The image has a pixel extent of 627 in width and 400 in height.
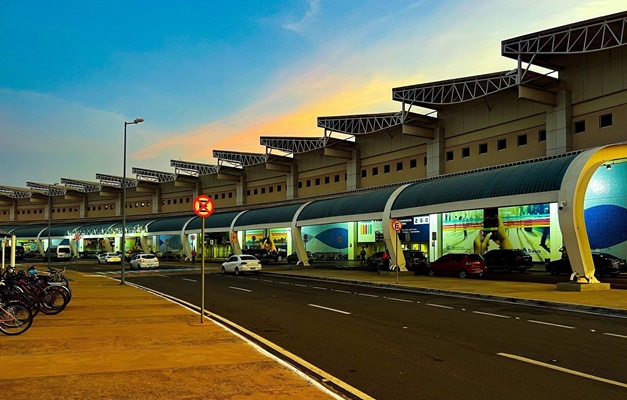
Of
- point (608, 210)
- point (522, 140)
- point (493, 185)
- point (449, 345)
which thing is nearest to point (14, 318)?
point (449, 345)

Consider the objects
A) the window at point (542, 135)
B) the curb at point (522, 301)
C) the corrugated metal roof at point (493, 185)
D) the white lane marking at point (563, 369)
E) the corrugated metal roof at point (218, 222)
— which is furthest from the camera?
the corrugated metal roof at point (218, 222)

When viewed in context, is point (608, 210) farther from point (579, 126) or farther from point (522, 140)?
point (522, 140)

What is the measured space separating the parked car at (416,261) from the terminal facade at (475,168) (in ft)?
5.16

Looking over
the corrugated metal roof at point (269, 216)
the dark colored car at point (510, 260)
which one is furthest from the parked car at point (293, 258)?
the dark colored car at point (510, 260)

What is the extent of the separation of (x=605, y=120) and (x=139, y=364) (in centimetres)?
3276

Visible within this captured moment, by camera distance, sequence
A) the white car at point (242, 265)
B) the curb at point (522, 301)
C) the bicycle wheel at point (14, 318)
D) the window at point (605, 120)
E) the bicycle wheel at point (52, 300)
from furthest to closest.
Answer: the white car at point (242, 265) < the window at point (605, 120) < the curb at point (522, 301) < the bicycle wheel at point (52, 300) < the bicycle wheel at point (14, 318)

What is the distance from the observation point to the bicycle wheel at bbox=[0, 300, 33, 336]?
10969 millimetres

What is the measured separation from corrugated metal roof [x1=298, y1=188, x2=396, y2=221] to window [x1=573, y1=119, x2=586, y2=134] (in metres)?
12.7

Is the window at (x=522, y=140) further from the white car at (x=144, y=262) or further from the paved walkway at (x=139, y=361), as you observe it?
the white car at (x=144, y=262)

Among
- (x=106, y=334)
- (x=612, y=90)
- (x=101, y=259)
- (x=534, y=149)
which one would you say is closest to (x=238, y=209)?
(x=101, y=259)

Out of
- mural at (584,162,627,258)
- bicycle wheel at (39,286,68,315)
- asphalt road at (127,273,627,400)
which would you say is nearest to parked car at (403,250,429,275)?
mural at (584,162,627,258)

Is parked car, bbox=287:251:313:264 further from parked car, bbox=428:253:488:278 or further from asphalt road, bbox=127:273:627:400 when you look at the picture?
asphalt road, bbox=127:273:627:400

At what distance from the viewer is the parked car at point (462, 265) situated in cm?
2977

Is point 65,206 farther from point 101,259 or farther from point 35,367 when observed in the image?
point 35,367
